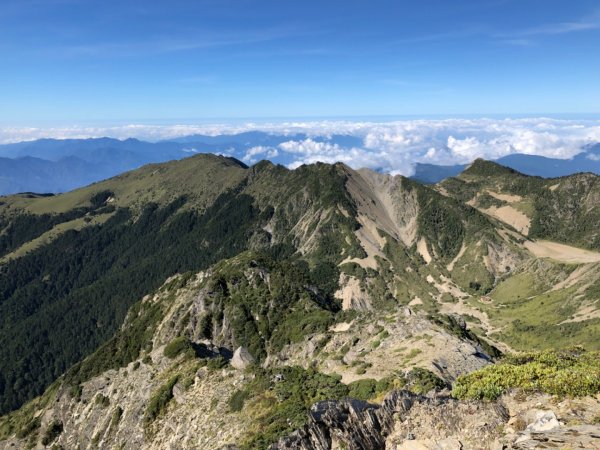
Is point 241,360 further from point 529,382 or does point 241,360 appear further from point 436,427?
point 529,382

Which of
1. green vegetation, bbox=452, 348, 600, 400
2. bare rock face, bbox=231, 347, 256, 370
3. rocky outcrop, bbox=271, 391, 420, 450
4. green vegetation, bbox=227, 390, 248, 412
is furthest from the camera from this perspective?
bare rock face, bbox=231, 347, 256, 370

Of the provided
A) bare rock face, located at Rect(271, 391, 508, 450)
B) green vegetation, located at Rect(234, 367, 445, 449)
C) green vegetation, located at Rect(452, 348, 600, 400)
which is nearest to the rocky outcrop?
bare rock face, located at Rect(271, 391, 508, 450)

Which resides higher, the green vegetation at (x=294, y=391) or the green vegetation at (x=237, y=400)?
the green vegetation at (x=294, y=391)

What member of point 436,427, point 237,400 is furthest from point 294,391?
point 436,427

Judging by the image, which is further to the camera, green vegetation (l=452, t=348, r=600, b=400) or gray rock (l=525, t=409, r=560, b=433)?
green vegetation (l=452, t=348, r=600, b=400)

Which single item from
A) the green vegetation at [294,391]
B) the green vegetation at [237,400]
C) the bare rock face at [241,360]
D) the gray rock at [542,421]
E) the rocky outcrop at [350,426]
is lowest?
the bare rock face at [241,360]

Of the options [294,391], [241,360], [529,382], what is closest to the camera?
[529,382]

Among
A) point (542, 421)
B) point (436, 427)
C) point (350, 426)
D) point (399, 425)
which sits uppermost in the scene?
point (542, 421)

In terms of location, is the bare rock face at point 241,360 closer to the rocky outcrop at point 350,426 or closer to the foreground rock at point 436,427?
the foreground rock at point 436,427

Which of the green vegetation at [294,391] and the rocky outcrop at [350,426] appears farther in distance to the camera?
the green vegetation at [294,391]

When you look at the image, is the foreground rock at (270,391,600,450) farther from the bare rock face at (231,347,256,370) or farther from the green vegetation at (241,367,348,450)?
the bare rock face at (231,347,256,370)

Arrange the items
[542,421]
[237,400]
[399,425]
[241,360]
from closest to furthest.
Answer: [542,421] → [399,425] → [237,400] → [241,360]


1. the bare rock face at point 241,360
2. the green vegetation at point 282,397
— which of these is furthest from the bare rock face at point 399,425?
the bare rock face at point 241,360

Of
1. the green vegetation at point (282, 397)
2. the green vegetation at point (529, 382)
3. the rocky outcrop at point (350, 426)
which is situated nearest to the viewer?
the green vegetation at point (529, 382)
